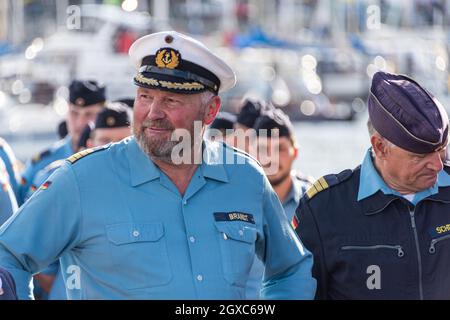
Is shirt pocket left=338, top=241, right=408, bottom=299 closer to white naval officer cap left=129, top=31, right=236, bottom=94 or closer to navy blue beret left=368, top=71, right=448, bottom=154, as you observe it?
navy blue beret left=368, top=71, right=448, bottom=154

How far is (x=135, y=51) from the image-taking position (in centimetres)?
416

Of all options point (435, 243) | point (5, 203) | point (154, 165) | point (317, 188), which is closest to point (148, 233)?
point (154, 165)

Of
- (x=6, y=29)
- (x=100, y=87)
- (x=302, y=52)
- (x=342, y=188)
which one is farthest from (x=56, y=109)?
(x=342, y=188)

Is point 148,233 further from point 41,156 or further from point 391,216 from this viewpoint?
point 41,156

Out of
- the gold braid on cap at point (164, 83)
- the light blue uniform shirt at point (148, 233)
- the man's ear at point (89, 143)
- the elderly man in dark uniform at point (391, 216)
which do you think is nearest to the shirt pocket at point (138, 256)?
the light blue uniform shirt at point (148, 233)

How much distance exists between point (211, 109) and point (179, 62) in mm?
223

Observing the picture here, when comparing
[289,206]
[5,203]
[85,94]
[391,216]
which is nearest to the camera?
[391,216]

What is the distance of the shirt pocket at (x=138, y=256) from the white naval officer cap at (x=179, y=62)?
57cm

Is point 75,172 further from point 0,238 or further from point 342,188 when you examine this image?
point 342,188

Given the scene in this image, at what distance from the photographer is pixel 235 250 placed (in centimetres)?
386

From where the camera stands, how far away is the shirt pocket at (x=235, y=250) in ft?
12.5

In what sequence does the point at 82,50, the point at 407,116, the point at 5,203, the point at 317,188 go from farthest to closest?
the point at 82,50 < the point at 5,203 < the point at 317,188 < the point at 407,116

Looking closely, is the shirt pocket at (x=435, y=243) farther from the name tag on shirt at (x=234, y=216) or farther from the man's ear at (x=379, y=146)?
the name tag on shirt at (x=234, y=216)

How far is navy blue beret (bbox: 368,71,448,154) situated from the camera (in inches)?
166
